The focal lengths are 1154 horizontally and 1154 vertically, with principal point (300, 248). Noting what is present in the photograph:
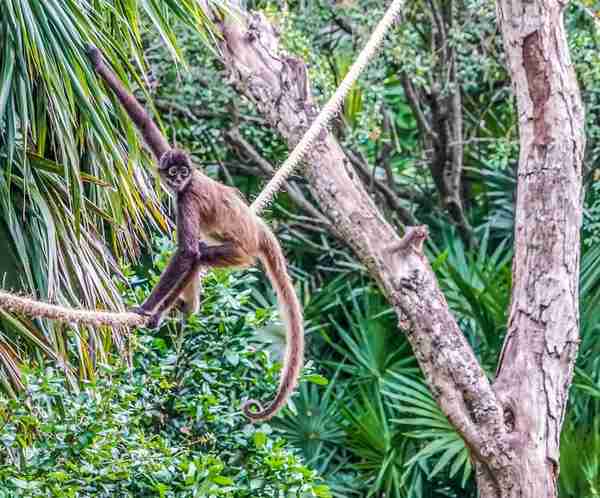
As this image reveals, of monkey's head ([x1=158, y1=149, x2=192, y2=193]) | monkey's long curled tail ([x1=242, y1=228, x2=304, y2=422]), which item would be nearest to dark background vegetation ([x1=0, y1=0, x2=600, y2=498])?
Result: monkey's head ([x1=158, y1=149, x2=192, y2=193])

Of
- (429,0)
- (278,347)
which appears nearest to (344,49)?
(429,0)

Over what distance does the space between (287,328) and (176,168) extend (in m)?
0.71

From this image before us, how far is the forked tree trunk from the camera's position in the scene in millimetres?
4766

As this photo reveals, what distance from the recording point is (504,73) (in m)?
9.15

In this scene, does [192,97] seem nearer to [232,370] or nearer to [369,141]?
[369,141]

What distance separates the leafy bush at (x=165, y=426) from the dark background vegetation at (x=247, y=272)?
0.4 inches

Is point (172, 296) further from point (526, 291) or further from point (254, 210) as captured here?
point (526, 291)

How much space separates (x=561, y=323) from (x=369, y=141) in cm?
509

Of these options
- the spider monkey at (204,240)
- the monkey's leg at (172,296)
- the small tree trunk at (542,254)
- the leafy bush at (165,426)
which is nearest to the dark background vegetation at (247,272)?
the leafy bush at (165,426)

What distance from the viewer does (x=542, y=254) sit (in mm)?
4836

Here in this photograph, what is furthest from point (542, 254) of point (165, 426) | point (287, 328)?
point (165, 426)

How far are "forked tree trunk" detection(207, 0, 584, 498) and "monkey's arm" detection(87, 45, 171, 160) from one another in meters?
0.89

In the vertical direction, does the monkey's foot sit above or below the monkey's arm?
below

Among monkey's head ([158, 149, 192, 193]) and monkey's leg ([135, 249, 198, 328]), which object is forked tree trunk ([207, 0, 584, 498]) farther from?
monkey's leg ([135, 249, 198, 328])
